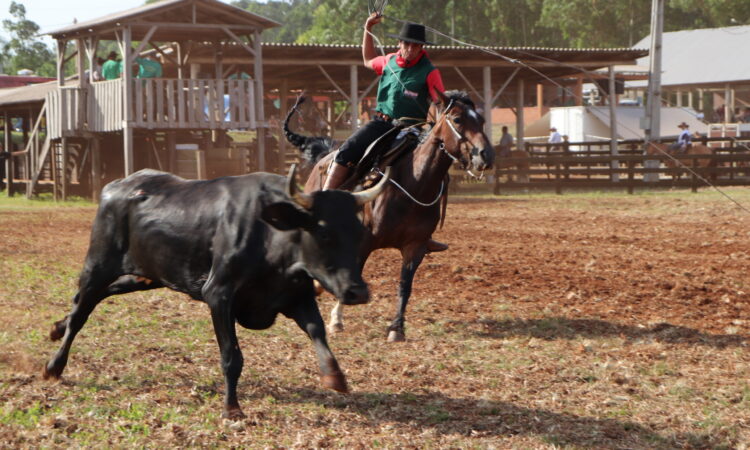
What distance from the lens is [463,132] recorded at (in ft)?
29.0

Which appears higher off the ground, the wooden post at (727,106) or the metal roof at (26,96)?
the wooden post at (727,106)

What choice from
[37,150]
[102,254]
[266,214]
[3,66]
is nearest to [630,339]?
[266,214]

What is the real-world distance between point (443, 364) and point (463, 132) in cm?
229

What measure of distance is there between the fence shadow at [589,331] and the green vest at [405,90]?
2167 mm

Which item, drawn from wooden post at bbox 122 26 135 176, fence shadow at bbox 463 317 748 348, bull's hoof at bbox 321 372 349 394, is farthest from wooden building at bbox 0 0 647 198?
bull's hoof at bbox 321 372 349 394

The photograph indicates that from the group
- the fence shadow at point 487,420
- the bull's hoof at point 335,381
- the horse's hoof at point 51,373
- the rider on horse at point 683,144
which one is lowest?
the fence shadow at point 487,420

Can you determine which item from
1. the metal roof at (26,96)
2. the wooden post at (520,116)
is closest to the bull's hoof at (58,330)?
the metal roof at (26,96)

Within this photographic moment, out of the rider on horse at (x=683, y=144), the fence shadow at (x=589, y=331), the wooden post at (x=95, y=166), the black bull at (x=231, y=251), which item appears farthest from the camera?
the rider on horse at (x=683, y=144)

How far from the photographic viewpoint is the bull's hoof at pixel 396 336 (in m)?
8.59

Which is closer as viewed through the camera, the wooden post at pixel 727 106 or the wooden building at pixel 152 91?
the wooden building at pixel 152 91

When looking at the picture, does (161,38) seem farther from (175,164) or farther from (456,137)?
(456,137)

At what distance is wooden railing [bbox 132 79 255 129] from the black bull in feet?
59.0

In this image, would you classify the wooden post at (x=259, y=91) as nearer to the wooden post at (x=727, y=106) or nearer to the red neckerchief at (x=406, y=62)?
the red neckerchief at (x=406, y=62)

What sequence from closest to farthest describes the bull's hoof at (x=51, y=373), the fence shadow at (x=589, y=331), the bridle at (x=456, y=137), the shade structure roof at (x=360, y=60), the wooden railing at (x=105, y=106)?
1. the bull's hoof at (x=51, y=373)
2. the fence shadow at (x=589, y=331)
3. the bridle at (x=456, y=137)
4. the wooden railing at (x=105, y=106)
5. the shade structure roof at (x=360, y=60)
